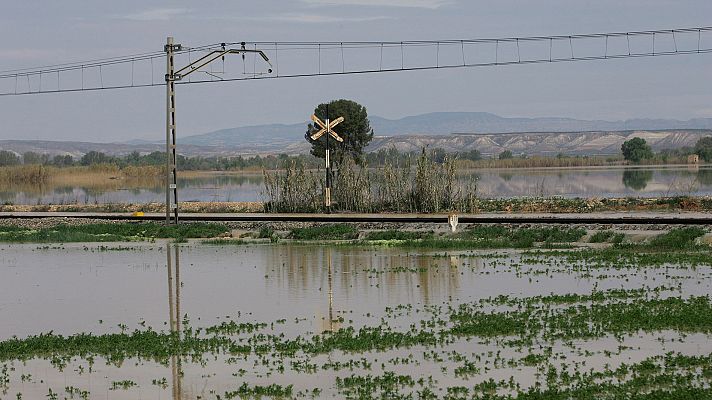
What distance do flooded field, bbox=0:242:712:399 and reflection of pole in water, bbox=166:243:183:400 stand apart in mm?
45

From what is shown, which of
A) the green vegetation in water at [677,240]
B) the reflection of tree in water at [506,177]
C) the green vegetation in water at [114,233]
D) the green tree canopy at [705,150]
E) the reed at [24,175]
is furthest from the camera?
the green tree canopy at [705,150]

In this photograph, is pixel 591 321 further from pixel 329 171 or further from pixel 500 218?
pixel 329 171

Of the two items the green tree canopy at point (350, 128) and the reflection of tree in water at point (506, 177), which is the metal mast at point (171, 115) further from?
the reflection of tree in water at point (506, 177)

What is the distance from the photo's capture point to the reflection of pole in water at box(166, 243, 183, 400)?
47.6ft

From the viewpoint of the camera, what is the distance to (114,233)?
41.3 meters

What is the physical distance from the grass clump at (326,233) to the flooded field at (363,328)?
7488mm

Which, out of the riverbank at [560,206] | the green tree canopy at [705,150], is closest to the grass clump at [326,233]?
the riverbank at [560,206]

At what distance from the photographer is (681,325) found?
1755 centimetres

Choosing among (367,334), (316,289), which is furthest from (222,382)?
(316,289)

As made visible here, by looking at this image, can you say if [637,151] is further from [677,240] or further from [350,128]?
[677,240]

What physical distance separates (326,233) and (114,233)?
8294 millimetres

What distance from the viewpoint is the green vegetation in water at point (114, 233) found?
130 ft

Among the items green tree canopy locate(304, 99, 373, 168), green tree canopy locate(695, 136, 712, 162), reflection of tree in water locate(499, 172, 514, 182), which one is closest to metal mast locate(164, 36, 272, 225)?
green tree canopy locate(304, 99, 373, 168)

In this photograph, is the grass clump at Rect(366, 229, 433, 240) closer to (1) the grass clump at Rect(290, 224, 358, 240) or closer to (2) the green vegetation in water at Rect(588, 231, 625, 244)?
(1) the grass clump at Rect(290, 224, 358, 240)
